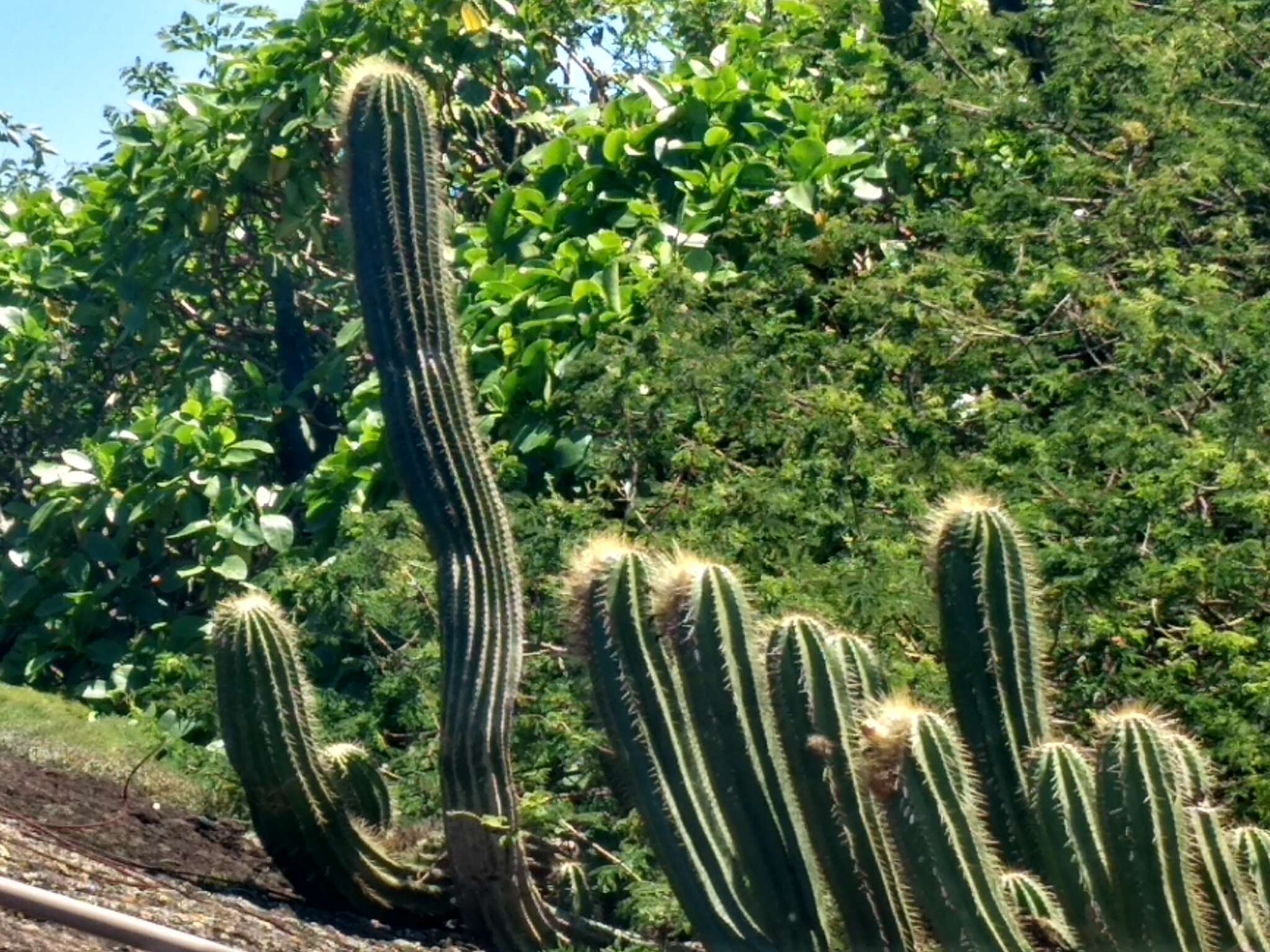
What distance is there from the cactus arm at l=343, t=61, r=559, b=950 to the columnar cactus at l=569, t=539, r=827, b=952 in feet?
2.63

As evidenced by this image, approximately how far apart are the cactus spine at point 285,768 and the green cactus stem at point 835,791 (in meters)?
1.67

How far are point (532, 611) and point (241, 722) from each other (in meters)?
1.70

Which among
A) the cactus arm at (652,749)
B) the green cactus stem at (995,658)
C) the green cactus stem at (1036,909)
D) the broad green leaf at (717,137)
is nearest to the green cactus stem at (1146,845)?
the green cactus stem at (1036,909)

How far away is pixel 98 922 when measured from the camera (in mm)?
3863

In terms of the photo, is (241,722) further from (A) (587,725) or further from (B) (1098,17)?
(B) (1098,17)

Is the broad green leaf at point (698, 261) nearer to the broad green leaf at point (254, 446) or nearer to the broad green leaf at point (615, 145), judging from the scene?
the broad green leaf at point (615, 145)

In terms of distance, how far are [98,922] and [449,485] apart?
218 centimetres

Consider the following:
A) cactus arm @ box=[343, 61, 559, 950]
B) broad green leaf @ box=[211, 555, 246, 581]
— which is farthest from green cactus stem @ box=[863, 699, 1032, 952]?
broad green leaf @ box=[211, 555, 246, 581]

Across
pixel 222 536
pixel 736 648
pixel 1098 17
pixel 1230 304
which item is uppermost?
pixel 1098 17

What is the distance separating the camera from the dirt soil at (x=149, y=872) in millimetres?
5035

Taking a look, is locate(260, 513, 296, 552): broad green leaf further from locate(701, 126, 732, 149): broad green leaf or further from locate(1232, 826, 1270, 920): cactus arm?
locate(1232, 826, 1270, 920): cactus arm

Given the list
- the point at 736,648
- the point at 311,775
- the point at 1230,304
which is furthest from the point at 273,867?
the point at 1230,304

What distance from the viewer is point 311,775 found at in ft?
19.0

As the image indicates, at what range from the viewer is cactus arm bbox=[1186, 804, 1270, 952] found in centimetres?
459
